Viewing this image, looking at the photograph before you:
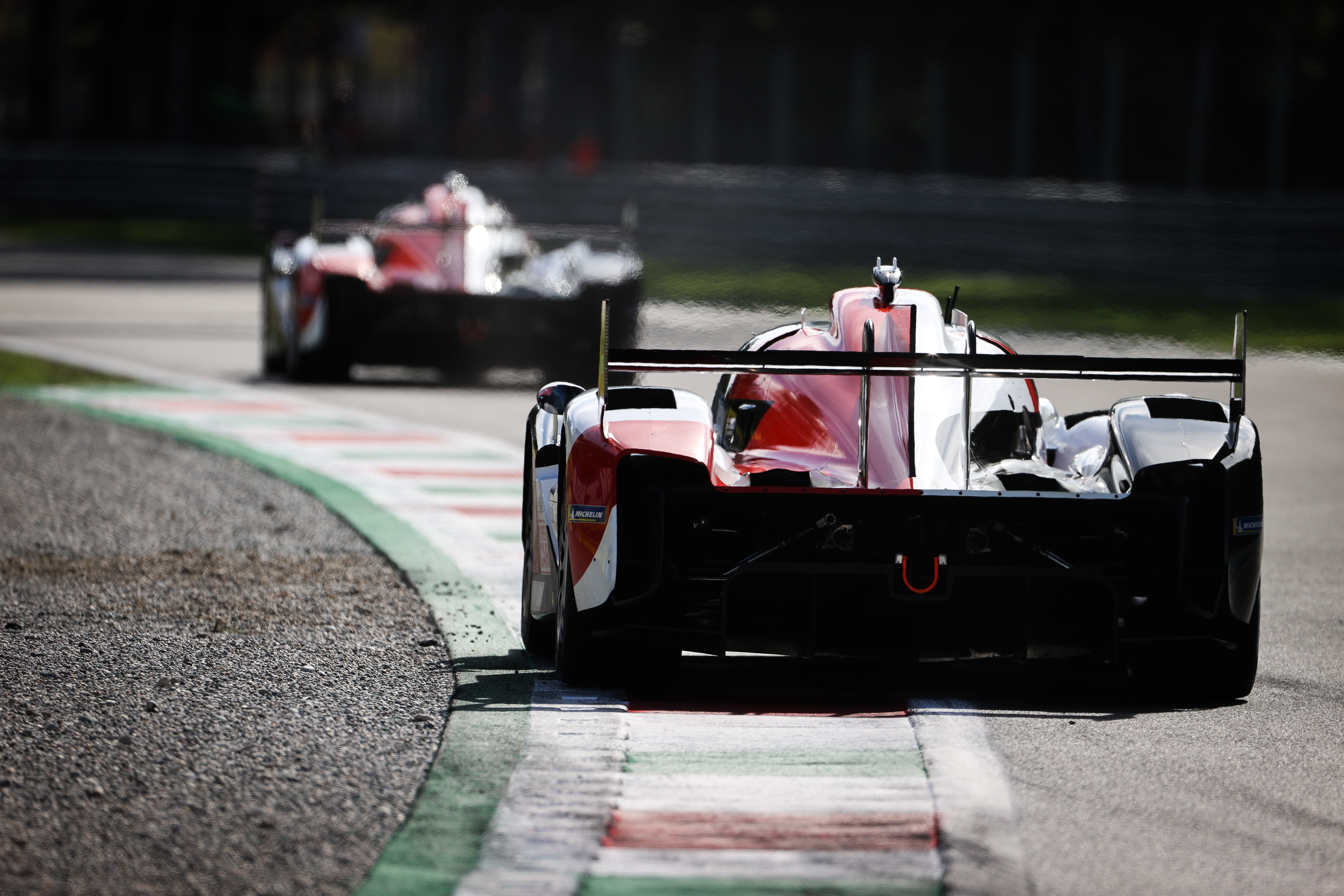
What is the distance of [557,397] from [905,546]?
4.54 feet

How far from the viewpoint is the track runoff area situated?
163 inches

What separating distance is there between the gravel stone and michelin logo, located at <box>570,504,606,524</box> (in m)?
0.59

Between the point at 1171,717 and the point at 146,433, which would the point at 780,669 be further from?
the point at 146,433

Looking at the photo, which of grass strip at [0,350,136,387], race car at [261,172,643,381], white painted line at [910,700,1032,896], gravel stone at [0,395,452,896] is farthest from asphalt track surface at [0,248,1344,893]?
grass strip at [0,350,136,387]

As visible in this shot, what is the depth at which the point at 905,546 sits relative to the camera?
5.44 m

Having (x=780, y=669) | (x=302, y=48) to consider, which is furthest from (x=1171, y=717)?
(x=302, y=48)

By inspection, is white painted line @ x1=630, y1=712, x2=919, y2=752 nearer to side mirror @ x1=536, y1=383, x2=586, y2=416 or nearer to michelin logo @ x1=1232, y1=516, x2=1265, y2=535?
michelin logo @ x1=1232, y1=516, x2=1265, y2=535

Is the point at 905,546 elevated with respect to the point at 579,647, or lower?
elevated

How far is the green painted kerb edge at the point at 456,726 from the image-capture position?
4188mm

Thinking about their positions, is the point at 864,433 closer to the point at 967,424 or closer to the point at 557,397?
the point at 967,424

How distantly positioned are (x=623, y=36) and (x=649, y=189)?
17.7ft

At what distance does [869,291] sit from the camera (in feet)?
22.6

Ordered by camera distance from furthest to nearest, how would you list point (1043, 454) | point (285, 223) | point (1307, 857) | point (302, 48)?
point (302, 48) → point (285, 223) → point (1043, 454) → point (1307, 857)

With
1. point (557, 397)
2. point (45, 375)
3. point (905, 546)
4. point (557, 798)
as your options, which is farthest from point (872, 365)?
point (45, 375)
